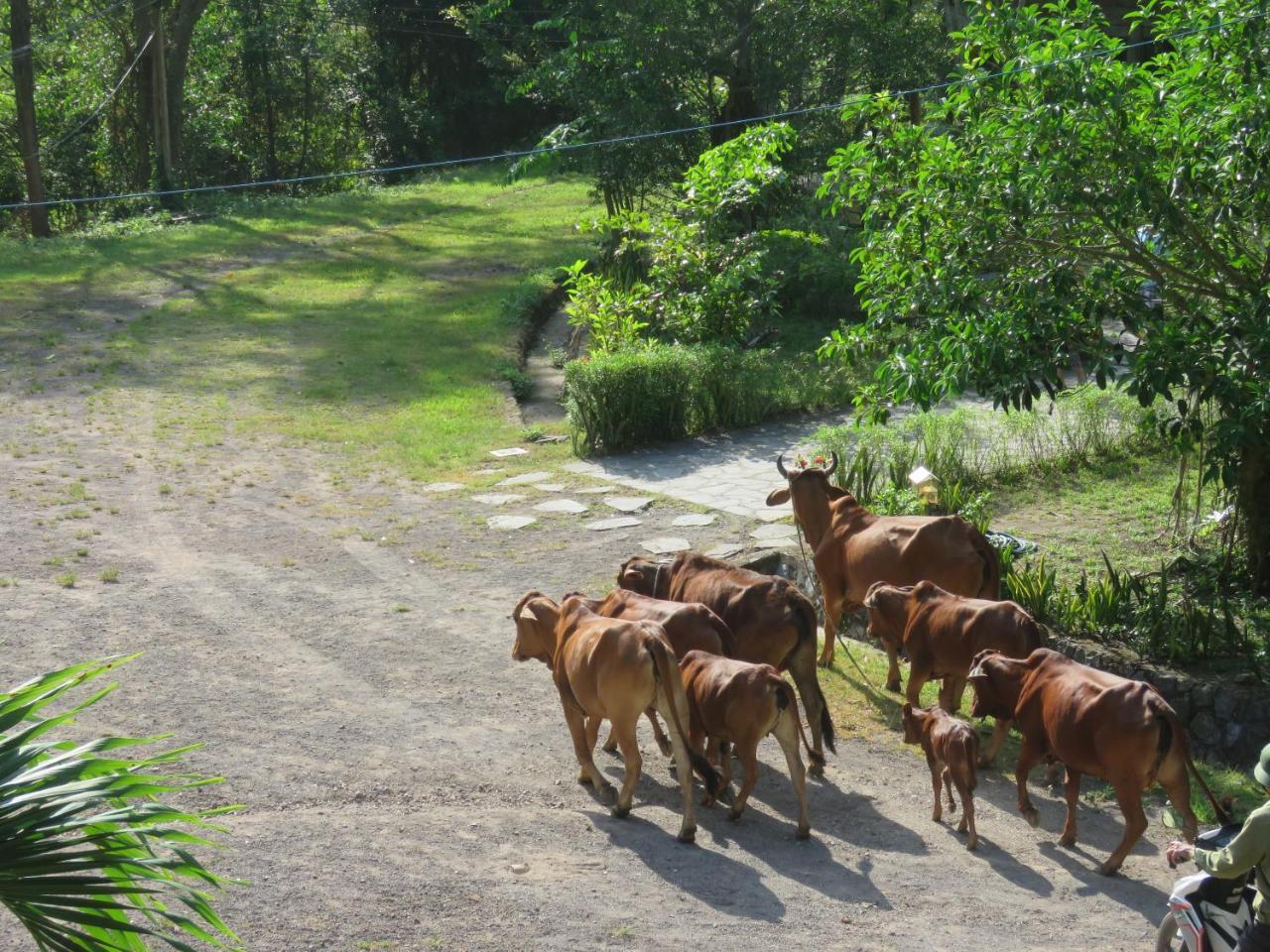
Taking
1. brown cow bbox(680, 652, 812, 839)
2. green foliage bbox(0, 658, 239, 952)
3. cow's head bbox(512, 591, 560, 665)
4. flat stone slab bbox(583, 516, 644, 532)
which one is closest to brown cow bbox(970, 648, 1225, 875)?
brown cow bbox(680, 652, 812, 839)

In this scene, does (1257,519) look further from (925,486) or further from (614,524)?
(614,524)

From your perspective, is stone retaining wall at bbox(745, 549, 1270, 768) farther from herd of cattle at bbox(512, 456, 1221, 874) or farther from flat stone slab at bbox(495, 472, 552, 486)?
flat stone slab at bbox(495, 472, 552, 486)

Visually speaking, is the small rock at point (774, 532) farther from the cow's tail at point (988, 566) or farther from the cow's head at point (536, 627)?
the cow's head at point (536, 627)

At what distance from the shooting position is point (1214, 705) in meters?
9.05

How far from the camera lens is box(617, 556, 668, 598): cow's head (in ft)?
31.0

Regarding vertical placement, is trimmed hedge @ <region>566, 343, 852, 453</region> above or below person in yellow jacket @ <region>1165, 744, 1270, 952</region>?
above

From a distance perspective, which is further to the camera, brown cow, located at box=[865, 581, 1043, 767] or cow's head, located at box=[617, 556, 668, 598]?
cow's head, located at box=[617, 556, 668, 598]

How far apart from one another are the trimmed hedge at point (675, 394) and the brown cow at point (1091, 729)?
7917 millimetres

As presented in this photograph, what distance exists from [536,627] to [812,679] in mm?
1732

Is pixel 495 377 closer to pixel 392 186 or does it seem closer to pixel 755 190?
pixel 755 190

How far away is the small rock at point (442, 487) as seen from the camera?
14.3 meters

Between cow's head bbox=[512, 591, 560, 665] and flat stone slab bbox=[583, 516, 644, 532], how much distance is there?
402 cm

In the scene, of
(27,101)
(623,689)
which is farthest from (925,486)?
(27,101)

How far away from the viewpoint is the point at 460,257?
26.7 meters
